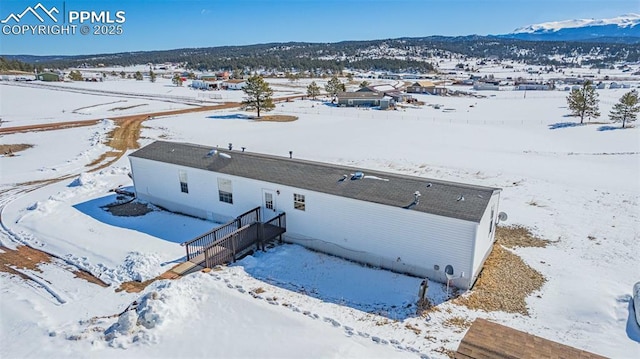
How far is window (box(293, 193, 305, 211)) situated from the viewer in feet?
47.1

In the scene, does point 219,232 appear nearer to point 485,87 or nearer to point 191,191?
point 191,191

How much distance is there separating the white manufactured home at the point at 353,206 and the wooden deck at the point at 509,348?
3056 mm

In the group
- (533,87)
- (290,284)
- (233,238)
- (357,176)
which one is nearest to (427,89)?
(533,87)

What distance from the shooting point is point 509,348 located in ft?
25.8

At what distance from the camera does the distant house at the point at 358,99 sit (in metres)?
67.0

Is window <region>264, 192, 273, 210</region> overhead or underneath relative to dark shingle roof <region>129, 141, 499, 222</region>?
underneath

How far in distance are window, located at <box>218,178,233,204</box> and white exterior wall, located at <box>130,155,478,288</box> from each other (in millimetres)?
198

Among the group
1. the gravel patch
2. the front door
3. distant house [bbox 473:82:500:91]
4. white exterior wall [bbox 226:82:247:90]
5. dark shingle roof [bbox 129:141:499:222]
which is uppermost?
white exterior wall [bbox 226:82:247:90]

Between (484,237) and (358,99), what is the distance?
5696cm

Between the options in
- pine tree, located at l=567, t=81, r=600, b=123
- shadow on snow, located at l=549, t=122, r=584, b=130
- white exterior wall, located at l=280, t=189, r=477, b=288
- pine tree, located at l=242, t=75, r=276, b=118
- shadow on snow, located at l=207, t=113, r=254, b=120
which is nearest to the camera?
white exterior wall, located at l=280, t=189, r=477, b=288

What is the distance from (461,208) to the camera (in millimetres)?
11789

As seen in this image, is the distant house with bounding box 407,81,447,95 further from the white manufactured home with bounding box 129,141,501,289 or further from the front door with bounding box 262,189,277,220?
the front door with bounding box 262,189,277,220

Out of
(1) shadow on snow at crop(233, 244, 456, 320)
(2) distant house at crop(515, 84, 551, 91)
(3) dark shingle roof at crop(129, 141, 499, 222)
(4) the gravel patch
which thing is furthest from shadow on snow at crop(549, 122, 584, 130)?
(2) distant house at crop(515, 84, 551, 91)

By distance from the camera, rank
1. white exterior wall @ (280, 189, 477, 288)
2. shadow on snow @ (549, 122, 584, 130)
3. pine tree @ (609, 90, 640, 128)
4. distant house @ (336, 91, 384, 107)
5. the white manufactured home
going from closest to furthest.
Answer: white exterior wall @ (280, 189, 477, 288), the white manufactured home, pine tree @ (609, 90, 640, 128), shadow on snow @ (549, 122, 584, 130), distant house @ (336, 91, 384, 107)
